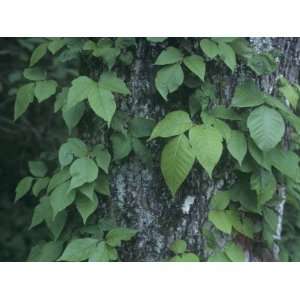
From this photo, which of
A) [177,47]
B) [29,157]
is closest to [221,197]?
[177,47]

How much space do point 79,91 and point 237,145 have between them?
502 millimetres

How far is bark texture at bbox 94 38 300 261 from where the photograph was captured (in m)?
1.67

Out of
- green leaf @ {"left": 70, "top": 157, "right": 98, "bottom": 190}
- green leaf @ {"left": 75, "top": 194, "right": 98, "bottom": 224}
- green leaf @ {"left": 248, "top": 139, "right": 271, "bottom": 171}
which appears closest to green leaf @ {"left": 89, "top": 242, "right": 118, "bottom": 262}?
green leaf @ {"left": 75, "top": 194, "right": 98, "bottom": 224}

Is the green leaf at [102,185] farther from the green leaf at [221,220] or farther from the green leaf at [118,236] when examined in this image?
the green leaf at [221,220]

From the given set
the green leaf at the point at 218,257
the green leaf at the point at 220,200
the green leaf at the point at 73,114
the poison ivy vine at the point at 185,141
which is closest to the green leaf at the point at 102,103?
the poison ivy vine at the point at 185,141

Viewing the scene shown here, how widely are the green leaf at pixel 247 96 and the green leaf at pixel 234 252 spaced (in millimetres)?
483

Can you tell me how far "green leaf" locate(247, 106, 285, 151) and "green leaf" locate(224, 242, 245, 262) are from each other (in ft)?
1.31

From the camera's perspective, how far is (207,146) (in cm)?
145

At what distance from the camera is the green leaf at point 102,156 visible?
1.59 meters

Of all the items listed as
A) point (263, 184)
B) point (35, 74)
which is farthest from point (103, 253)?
point (35, 74)

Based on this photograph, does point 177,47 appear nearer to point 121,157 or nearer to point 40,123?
point 121,157

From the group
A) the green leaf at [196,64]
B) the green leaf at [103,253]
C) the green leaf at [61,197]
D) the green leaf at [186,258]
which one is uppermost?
the green leaf at [196,64]

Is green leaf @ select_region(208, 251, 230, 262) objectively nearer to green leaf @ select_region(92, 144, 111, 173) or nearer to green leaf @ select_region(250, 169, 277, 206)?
→ green leaf @ select_region(250, 169, 277, 206)

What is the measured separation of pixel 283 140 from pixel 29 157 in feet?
7.33
